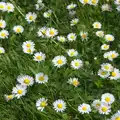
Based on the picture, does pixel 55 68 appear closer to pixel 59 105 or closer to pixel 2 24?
pixel 59 105

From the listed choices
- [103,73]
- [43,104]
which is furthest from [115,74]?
[43,104]

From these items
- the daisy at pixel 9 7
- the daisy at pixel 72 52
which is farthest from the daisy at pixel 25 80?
the daisy at pixel 9 7

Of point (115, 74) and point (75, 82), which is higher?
point (115, 74)

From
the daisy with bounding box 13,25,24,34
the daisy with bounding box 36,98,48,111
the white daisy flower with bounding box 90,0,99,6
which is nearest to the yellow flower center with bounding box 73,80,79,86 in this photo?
the daisy with bounding box 36,98,48,111

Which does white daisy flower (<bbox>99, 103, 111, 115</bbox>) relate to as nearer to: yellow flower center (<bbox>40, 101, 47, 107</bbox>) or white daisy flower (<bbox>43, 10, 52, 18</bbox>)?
yellow flower center (<bbox>40, 101, 47, 107</bbox>)

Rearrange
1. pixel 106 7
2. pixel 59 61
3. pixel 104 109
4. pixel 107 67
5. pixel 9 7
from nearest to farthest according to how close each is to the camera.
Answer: pixel 104 109 < pixel 107 67 < pixel 59 61 < pixel 106 7 < pixel 9 7

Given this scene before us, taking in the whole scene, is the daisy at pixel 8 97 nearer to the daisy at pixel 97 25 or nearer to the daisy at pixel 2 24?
the daisy at pixel 2 24

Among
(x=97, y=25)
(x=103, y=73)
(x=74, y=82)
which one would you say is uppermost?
(x=97, y=25)
